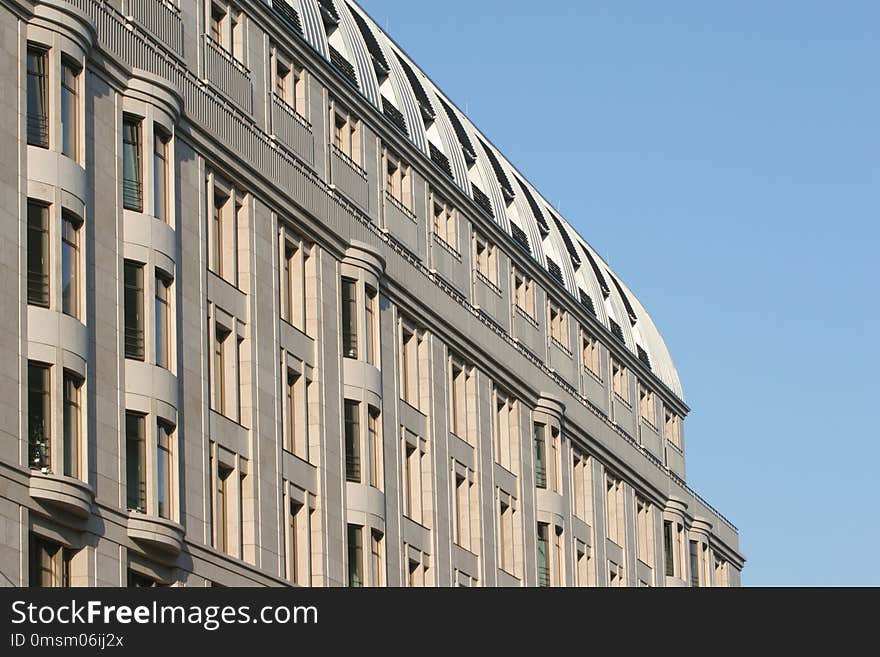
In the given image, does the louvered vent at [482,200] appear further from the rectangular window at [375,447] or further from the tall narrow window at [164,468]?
the tall narrow window at [164,468]

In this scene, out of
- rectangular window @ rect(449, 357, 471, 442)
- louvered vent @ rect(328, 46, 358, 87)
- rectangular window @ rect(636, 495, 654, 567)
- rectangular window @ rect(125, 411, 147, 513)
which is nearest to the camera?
rectangular window @ rect(125, 411, 147, 513)

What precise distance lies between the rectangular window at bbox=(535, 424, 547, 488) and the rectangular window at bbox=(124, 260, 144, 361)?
97.7ft

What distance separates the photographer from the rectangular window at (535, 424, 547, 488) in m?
83.8

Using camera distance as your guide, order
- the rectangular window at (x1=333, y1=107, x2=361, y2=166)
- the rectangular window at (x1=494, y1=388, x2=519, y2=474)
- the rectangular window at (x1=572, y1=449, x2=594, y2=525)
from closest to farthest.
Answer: the rectangular window at (x1=333, y1=107, x2=361, y2=166)
the rectangular window at (x1=494, y1=388, x2=519, y2=474)
the rectangular window at (x1=572, y1=449, x2=594, y2=525)

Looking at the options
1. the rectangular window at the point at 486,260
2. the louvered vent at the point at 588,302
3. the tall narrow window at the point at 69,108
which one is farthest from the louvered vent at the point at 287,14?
the louvered vent at the point at 588,302

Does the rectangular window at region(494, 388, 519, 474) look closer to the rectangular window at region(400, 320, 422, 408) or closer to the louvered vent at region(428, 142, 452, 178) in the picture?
the rectangular window at region(400, 320, 422, 408)

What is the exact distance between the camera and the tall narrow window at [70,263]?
53219mm

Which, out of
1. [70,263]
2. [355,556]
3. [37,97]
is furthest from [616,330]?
[37,97]

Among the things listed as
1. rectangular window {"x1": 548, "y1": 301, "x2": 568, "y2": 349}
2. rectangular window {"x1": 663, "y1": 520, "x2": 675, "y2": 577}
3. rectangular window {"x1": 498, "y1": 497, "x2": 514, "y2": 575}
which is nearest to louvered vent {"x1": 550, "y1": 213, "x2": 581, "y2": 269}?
rectangular window {"x1": 548, "y1": 301, "x2": 568, "y2": 349}

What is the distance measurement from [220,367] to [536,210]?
107ft
